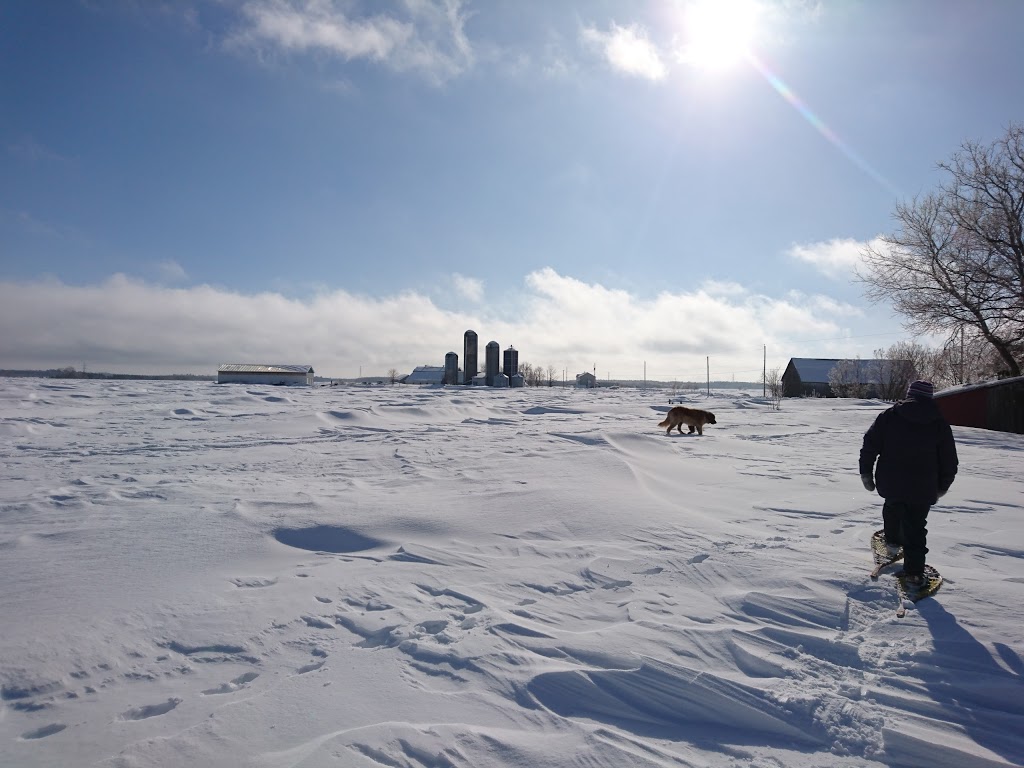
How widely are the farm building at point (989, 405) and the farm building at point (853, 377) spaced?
27.8 ft

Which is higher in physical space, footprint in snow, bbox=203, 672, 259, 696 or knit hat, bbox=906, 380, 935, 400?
knit hat, bbox=906, 380, 935, 400

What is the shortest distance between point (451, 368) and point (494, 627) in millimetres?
46491

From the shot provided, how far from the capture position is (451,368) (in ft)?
162

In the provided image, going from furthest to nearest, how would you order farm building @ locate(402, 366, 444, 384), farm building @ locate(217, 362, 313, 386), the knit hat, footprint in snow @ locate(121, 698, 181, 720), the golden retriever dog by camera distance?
1. farm building @ locate(402, 366, 444, 384)
2. farm building @ locate(217, 362, 313, 386)
3. the golden retriever dog
4. the knit hat
5. footprint in snow @ locate(121, 698, 181, 720)

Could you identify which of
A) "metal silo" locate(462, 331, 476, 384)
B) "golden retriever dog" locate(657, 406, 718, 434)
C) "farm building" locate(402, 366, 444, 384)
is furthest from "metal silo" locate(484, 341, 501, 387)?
"golden retriever dog" locate(657, 406, 718, 434)

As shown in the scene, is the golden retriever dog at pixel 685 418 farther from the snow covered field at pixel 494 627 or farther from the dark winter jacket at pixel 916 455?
the dark winter jacket at pixel 916 455

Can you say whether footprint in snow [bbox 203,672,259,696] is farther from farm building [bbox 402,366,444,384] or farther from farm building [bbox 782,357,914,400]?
farm building [bbox 402,366,444,384]

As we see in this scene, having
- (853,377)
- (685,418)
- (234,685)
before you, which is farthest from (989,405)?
(853,377)

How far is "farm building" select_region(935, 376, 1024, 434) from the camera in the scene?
15219 millimetres

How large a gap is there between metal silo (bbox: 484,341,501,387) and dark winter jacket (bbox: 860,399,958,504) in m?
45.7

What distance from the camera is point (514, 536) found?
5090 mm

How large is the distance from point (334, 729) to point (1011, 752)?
113 inches

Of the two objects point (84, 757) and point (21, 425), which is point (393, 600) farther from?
point (21, 425)

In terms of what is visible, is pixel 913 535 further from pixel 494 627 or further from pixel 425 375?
pixel 425 375
